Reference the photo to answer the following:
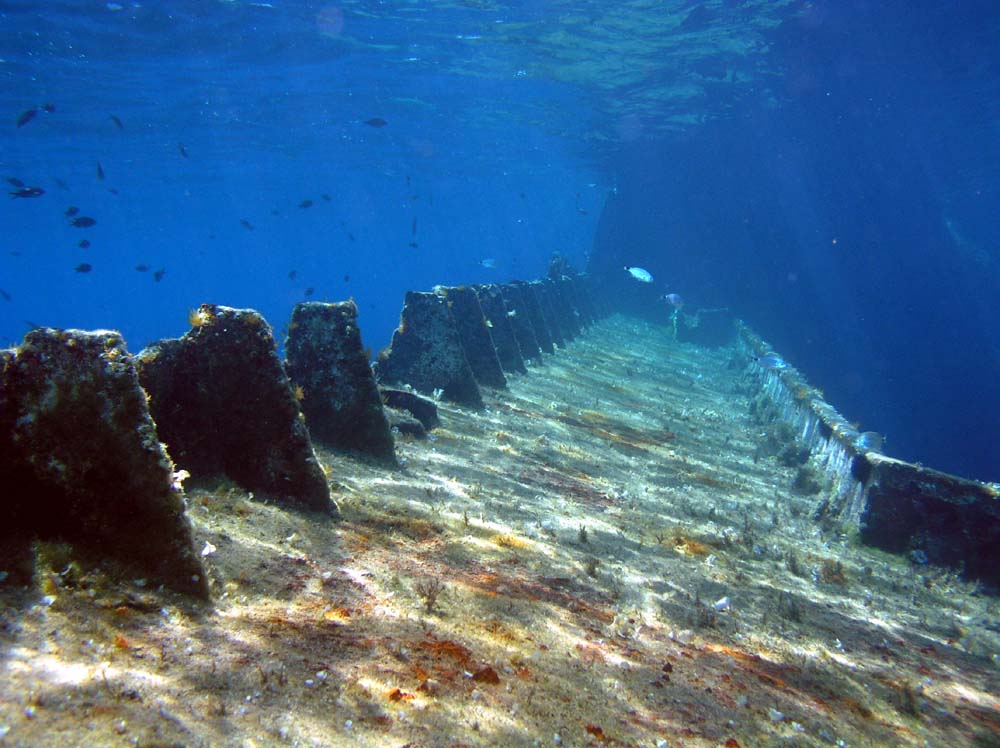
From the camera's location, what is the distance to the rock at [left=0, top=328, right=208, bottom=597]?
2871 mm

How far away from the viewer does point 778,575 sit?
6.05 m

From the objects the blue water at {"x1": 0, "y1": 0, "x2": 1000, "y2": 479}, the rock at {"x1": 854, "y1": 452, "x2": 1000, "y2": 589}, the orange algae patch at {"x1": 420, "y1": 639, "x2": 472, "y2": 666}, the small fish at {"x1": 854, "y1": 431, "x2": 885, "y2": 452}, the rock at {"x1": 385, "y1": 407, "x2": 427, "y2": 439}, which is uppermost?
the blue water at {"x1": 0, "y1": 0, "x2": 1000, "y2": 479}

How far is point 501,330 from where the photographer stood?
14.7 metres

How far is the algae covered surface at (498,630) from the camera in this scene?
2410mm

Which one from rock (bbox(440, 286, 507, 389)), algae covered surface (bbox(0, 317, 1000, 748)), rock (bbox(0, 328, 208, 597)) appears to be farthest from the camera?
rock (bbox(440, 286, 507, 389))

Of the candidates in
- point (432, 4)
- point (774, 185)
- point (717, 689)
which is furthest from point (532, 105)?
point (717, 689)

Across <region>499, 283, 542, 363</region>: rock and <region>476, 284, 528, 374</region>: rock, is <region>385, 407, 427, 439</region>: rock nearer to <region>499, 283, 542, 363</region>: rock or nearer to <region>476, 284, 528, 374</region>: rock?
<region>476, 284, 528, 374</region>: rock

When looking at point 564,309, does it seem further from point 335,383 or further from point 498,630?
point 498,630

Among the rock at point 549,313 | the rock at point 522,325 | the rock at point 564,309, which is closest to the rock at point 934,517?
the rock at point 522,325

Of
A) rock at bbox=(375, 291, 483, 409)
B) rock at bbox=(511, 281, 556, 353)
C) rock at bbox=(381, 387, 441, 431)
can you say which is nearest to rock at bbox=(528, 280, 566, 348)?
rock at bbox=(511, 281, 556, 353)

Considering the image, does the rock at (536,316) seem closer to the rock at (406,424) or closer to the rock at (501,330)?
the rock at (501,330)

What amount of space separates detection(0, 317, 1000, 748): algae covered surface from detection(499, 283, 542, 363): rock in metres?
8.87

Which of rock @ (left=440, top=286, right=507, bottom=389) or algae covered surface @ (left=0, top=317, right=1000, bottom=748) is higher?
rock @ (left=440, top=286, right=507, bottom=389)

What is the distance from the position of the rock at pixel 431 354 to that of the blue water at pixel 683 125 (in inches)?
382
